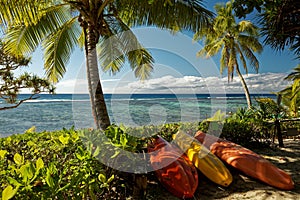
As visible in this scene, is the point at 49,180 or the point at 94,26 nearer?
the point at 49,180

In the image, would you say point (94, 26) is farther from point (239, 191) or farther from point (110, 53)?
point (239, 191)

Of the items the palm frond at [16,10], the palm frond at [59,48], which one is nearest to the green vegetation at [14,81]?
the palm frond at [59,48]

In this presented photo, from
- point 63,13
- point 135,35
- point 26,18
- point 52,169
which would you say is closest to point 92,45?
point 26,18

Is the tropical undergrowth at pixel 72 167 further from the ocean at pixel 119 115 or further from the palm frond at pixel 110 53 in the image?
the palm frond at pixel 110 53

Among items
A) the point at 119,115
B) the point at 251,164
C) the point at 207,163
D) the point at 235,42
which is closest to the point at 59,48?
the point at 207,163

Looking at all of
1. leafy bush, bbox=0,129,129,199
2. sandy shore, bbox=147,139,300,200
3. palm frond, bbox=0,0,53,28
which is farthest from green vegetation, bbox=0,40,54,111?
sandy shore, bbox=147,139,300,200

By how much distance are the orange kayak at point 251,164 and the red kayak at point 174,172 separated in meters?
0.88

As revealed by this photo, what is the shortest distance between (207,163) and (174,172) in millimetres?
800

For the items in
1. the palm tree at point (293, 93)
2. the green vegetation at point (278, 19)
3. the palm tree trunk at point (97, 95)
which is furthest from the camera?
the palm tree at point (293, 93)

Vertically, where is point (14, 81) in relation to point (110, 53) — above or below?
below

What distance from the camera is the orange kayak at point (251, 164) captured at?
12.4ft

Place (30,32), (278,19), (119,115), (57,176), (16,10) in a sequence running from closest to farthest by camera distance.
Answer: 1. (57,176)
2. (278,19)
3. (16,10)
4. (30,32)
5. (119,115)

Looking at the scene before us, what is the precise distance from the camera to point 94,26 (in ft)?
16.8

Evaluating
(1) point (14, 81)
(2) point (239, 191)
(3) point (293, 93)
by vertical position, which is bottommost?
(2) point (239, 191)
